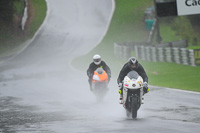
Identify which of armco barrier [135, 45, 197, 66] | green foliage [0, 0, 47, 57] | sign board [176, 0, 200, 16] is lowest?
armco barrier [135, 45, 197, 66]

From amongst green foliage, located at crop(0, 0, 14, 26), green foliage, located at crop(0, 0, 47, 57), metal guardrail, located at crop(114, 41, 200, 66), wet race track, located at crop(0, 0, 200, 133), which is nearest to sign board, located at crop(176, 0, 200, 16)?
metal guardrail, located at crop(114, 41, 200, 66)

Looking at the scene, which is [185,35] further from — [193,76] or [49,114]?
[49,114]

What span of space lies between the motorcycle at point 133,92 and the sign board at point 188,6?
14.4 metres

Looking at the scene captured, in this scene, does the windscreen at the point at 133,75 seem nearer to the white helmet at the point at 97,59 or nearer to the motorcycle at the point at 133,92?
the motorcycle at the point at 133,92

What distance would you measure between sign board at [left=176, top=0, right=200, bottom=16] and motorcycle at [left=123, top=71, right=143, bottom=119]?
567 inches

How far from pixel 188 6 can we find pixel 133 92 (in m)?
15.1

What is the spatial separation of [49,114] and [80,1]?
183 feet

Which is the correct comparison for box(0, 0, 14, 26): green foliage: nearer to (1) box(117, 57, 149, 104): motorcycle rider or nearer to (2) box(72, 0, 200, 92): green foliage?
(2) box(72, 0, 200, 92): green foliage

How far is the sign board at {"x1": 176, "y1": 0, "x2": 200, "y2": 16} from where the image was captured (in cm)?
2574

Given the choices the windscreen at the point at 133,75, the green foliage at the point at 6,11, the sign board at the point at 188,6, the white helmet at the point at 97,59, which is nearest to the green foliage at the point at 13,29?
the green foliage at the point at 6,11

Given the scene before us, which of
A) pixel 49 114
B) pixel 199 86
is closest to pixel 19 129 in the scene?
pixel 49 114

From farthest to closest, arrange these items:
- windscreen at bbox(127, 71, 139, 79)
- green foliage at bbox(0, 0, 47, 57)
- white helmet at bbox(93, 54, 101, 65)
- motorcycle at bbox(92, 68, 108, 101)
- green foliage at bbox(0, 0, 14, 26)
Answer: green foliage at bbox(0, 0, 47, 57)
green foliage at bbox(0, 0, 14, 26)
white helmet at bbox(93, 54, 101, 65)
motorcycle at bbox(92, 68, 108, 101)
windscreen at bbox(127, 71, 139, 79)

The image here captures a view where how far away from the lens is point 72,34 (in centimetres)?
5181

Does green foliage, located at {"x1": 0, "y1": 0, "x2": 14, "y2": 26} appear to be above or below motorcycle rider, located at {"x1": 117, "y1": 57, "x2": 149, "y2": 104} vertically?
above
